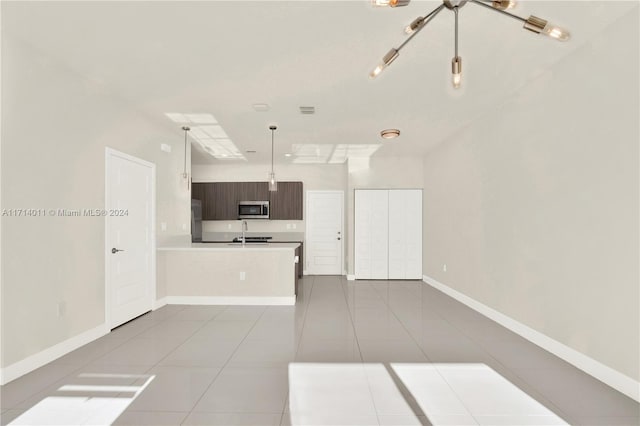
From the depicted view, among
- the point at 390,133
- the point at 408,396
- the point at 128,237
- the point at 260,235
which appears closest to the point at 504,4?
the point at 408,396

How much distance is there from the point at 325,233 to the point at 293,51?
5253mm

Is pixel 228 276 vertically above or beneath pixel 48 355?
above

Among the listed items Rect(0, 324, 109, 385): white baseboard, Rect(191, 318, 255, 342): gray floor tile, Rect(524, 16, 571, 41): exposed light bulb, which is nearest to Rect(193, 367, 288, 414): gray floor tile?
Rect(191, 318, 255, 342): gray floor tile

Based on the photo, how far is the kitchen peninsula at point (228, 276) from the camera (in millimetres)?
4820

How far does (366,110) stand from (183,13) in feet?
7.92

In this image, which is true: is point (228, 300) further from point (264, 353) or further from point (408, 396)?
point (408, 396)

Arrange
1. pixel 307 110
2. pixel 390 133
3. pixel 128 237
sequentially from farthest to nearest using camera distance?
1. pixel 390 133
2. pixel 307 110
3. pixel 128 237

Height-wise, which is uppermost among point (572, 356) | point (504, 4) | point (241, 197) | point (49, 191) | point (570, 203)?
point (504, 4)

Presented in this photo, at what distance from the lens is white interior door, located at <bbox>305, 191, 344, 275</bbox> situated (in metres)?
7.59

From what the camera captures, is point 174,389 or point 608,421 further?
point 174,389

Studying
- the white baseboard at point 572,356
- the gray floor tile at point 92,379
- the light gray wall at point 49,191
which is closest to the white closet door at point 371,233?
the white baseboard at point 572,356

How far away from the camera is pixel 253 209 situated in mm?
7367

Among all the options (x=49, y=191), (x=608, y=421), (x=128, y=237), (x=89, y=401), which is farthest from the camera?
(x=128, y=237)

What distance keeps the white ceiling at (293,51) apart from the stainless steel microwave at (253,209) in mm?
3276
